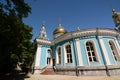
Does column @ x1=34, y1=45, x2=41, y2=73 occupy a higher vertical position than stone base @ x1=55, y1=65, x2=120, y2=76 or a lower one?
higher

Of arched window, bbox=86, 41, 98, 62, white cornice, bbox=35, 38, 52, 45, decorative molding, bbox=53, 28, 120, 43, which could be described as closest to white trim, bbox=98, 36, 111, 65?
decorative molding, bbox=53, 28, 120, 43

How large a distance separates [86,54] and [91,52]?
1.10m

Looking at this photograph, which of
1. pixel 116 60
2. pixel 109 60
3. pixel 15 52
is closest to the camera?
pixel 15 52

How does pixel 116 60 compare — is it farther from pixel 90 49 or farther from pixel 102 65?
pixel 90 49

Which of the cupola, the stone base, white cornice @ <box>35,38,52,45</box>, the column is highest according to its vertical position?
the cupola

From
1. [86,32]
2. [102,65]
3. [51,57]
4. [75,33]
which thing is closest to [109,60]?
[102,65]

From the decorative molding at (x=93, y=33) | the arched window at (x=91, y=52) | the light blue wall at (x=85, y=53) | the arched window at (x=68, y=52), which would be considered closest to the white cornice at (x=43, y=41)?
the arched window at (x=68, y=52)

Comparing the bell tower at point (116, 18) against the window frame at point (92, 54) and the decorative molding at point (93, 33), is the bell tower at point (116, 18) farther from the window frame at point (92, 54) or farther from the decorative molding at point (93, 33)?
the window frame at point (92, 54)

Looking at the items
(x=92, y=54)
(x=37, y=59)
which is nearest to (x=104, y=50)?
(x=92, y=54)

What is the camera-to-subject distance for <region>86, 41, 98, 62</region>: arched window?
15487 millimetres

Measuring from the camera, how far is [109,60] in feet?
47.6

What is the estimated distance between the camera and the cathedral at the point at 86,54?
47.1 feet

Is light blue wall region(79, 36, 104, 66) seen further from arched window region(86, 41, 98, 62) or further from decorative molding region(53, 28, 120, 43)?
decorative molding region(53, 28, 120, 43)

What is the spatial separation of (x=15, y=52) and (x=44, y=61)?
8275mm
